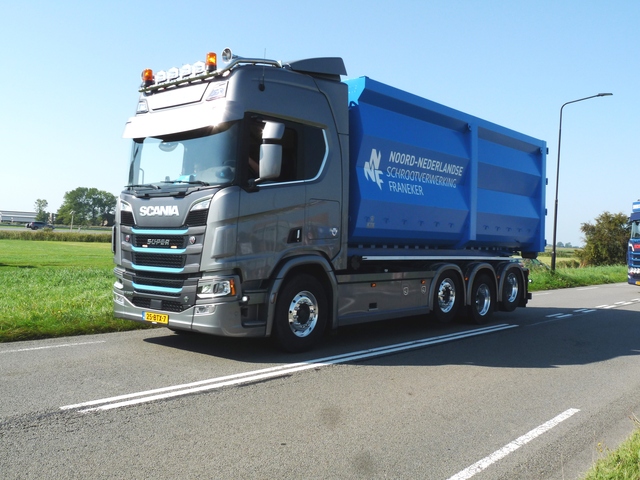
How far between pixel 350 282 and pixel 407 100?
3.09m

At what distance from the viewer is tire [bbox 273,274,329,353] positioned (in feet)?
23.6

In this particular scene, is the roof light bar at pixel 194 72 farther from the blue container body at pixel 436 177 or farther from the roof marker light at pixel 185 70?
the blue container body at pixel 436 177

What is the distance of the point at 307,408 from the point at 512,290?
8402 mm

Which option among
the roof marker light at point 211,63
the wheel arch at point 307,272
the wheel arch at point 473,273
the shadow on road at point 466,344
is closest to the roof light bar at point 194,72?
the roof marker light at point 211,63

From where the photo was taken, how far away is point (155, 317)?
23.7 ft

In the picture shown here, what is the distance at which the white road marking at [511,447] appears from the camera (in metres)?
3.90

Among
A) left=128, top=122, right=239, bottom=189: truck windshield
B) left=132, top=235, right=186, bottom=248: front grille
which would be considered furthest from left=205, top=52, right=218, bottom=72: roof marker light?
left=132, top=235, right=186, bottom=248: front grille

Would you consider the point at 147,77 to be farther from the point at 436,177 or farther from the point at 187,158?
the point at 436,177

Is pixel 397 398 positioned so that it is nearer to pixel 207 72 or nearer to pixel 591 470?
pixel 591 470

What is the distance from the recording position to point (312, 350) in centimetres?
776

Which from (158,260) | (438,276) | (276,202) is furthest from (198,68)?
(438,276)

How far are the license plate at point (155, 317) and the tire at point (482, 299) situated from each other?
598 centimetres

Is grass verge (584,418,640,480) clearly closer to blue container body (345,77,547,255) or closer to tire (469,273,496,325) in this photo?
blue container body (345,77,547,255)

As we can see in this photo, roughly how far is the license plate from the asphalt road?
40 cm
